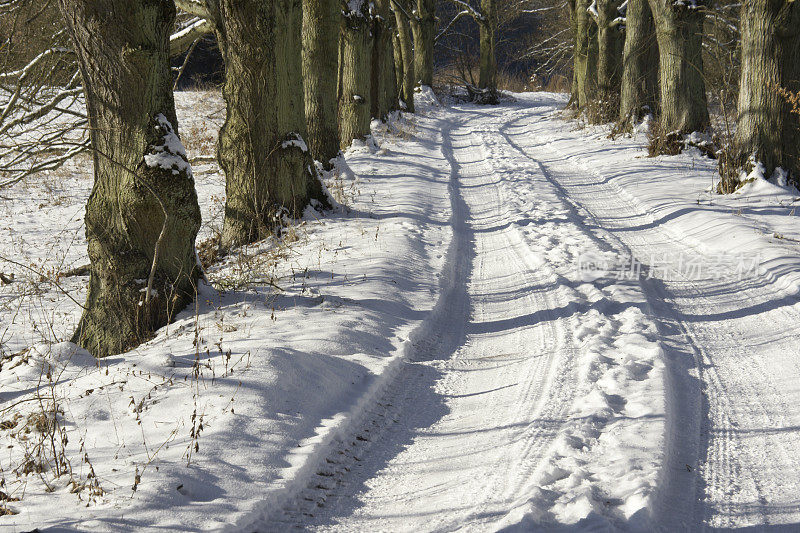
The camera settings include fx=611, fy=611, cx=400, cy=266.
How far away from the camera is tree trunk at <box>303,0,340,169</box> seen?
35.3 feet

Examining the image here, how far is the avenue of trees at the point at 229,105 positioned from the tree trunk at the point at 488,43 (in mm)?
15580

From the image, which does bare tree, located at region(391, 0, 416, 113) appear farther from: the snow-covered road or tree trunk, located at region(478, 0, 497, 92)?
the snow-covered road

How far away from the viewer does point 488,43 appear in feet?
102

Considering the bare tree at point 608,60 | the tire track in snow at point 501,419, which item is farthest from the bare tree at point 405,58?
the tire track in snow at point 501,419

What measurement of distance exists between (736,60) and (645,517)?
20.5 meters

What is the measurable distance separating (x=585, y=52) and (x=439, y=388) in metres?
20.1

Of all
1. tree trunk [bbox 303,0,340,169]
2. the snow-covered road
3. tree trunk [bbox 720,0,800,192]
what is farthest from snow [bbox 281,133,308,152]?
tree trunk [bbox 720,0,800,192]

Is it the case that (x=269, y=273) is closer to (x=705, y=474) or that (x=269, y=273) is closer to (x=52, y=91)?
(x=52, y=91)

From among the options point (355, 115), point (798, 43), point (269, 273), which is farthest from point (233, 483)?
point (355, 115)

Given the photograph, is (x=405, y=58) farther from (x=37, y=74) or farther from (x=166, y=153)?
(x=166, y=153)

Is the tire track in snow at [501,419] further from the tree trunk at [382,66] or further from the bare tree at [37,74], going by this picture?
the tree trunk at [382,66]

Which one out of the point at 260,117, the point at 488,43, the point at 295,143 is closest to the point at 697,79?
the point at 295,143

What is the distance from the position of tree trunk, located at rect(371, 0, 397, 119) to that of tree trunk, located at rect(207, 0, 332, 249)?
25.6 feet

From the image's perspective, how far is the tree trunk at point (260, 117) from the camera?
306 inches
